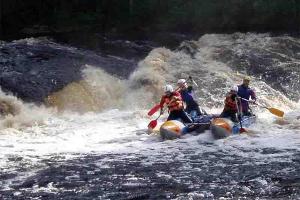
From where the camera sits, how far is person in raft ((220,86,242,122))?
473 inches

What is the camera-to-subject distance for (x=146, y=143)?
1124cm

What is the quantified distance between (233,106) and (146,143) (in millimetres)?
2317

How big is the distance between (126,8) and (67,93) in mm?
12086

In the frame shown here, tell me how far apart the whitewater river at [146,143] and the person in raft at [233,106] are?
52 cm

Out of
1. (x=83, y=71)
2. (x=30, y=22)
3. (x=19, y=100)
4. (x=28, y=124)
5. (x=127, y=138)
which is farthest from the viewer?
(x=30, y=22)

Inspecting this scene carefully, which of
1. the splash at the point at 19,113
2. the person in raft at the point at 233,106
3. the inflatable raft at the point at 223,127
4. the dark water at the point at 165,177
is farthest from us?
the splash at the point at 19,113

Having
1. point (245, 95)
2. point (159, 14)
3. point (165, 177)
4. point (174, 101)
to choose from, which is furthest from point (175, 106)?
point (159, 14)

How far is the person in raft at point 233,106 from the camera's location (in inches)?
473

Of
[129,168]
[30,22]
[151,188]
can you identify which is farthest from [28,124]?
[30,22]

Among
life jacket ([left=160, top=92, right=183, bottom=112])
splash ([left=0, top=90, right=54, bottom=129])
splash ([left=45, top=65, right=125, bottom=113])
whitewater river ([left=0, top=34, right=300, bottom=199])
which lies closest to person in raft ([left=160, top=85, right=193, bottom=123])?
life jacket ([left=160, top=92, right=183, bottom=112])

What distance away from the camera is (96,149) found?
35.4ft

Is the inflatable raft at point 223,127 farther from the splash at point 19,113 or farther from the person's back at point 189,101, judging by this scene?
the splash at point 19,113

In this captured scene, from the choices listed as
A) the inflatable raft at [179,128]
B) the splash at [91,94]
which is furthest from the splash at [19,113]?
the inflatable raft at [179,128]

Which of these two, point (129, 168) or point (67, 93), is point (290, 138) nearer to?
point (129, 168)
